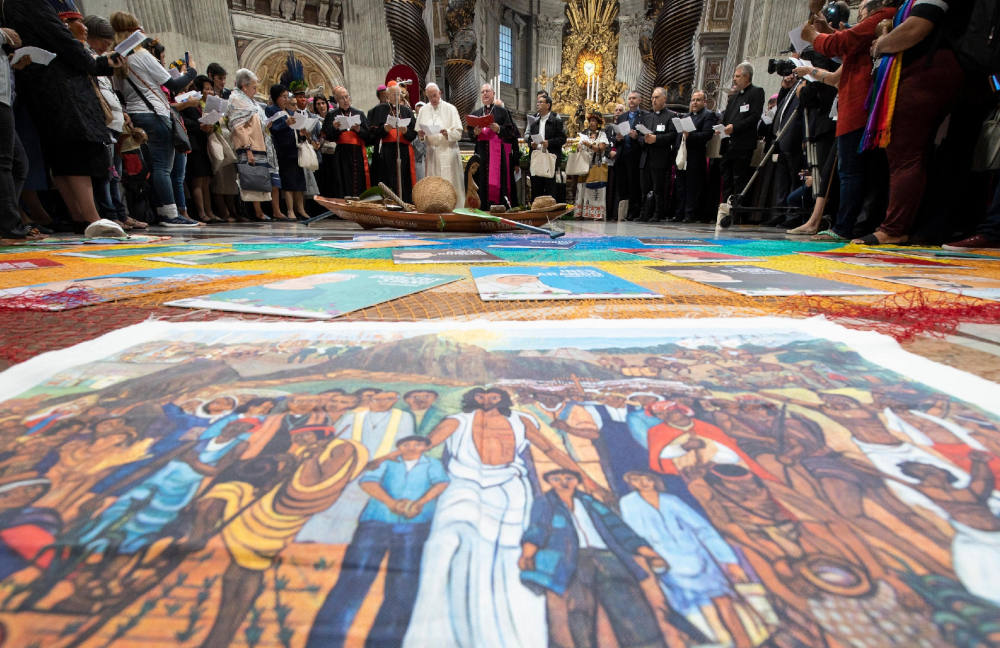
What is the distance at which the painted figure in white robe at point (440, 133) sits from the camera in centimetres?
380

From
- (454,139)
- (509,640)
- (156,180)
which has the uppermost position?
(454,139)

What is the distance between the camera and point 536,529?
0.74ft

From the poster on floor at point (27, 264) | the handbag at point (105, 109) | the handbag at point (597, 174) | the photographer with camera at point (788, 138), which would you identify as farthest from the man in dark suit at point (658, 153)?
the poster on floor at point (27, 264)

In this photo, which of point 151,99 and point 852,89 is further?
point 151,99

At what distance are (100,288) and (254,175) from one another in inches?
136

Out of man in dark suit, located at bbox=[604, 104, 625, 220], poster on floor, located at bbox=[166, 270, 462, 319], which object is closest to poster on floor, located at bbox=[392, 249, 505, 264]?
poster on floor, located at bbox=[166, 270, 462, 319]

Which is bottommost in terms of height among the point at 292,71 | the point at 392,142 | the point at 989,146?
the point at 989,146

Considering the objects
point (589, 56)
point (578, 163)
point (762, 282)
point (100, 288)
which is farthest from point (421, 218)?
Result: point (589, 56)

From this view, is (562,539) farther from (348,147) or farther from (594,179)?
(594,179)

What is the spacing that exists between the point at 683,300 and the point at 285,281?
774 millimetres

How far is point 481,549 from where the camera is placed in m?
0.21

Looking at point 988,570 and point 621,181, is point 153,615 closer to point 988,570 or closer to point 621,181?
point 988,570

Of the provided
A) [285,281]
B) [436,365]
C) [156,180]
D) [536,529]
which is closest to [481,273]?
[285,281]

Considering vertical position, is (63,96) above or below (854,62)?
below
